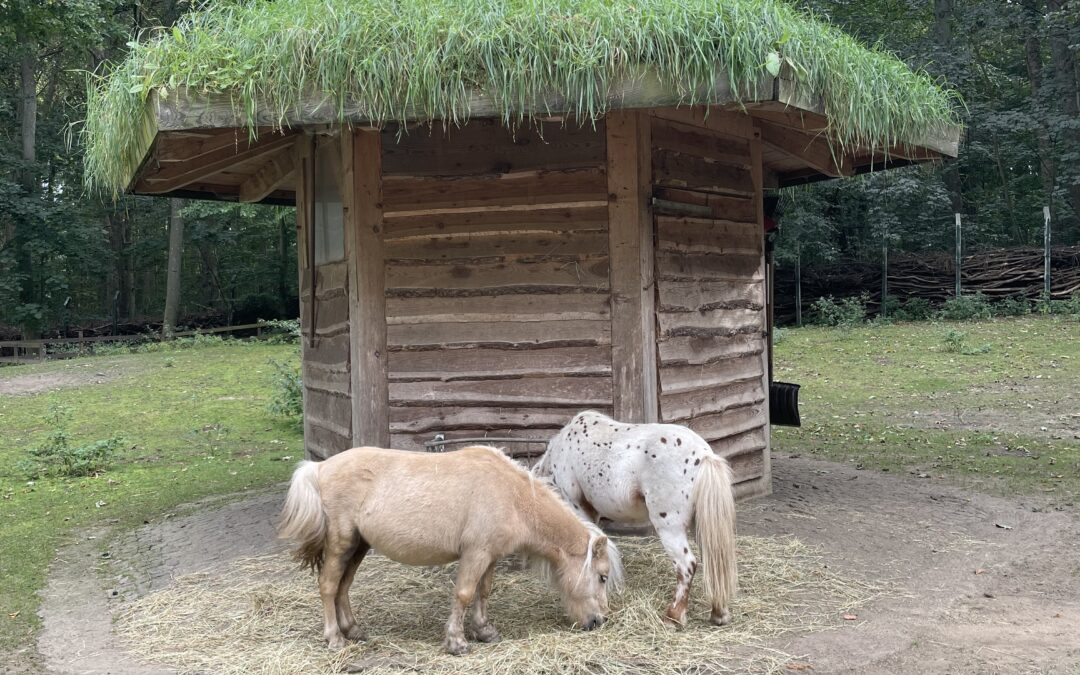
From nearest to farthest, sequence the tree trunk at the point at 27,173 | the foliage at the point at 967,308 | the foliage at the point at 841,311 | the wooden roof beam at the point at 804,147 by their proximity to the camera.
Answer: the wooden roof beam at the point at 804,147
the foliage at the point at 967,308
the foliage at the point at 841,311
the tree trunk at the point at 27,173

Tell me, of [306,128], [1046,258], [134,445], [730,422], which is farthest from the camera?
[1046,258]

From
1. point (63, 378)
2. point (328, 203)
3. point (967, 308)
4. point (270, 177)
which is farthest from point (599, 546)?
point (967, 308)

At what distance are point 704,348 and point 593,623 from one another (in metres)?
3.03

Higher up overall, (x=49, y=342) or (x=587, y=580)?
(x=49, y=342)

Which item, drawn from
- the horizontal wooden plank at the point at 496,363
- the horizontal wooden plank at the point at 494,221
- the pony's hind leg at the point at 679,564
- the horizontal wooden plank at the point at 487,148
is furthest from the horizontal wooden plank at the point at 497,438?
the horizontal wooden plank at the point at 487,148

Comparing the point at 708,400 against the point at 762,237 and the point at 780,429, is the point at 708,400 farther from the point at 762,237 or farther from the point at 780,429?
the point at 780,429

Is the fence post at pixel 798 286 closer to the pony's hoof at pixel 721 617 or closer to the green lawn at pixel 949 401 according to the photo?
the green lawn at pixel 949 401

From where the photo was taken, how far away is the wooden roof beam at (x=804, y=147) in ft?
23.9

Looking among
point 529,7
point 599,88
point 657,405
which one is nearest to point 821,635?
point 657,405

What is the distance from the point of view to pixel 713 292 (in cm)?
695

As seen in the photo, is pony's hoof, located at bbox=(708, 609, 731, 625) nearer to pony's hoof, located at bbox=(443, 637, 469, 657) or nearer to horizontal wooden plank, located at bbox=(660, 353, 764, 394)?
pony's hoof, located at bbox=(443, 637, 469, 657)

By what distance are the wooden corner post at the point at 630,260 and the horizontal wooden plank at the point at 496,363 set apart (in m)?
0.17

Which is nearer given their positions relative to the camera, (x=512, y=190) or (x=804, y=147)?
(x=512, y=190)

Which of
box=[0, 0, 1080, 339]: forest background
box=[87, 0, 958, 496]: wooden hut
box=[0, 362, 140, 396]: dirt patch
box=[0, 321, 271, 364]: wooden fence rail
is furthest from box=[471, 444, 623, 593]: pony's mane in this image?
box=[0, 321, 271, 364]: wooden fence rail
